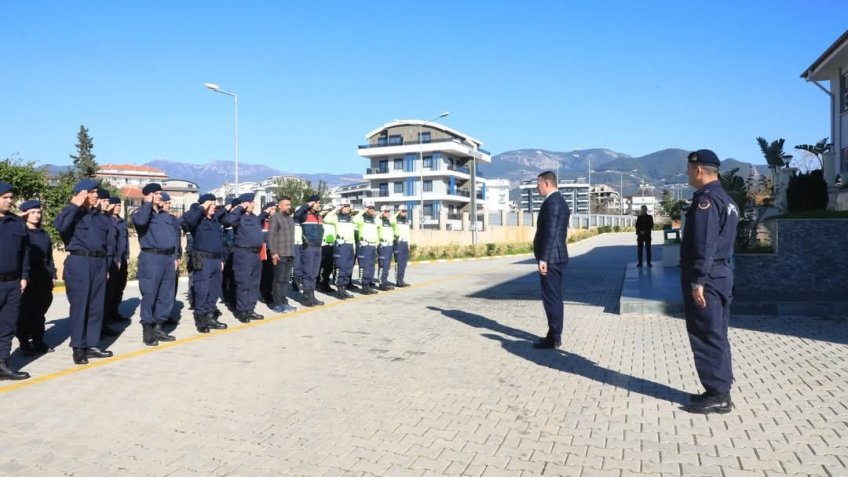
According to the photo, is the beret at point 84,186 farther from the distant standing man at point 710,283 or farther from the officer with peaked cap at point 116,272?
the distant standing man at point 710,283

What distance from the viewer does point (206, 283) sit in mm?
8625

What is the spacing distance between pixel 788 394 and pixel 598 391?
1.54m

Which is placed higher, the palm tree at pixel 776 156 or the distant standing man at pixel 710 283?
the palm tree at pixel 776 156

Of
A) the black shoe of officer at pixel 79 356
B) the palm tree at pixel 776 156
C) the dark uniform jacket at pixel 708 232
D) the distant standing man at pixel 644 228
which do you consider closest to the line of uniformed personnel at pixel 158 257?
the black shoe of officer at pixel 79 356

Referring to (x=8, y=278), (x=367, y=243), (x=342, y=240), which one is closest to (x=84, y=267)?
(x=8, y=278)

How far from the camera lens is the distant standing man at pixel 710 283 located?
4.86m

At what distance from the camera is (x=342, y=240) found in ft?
39.6

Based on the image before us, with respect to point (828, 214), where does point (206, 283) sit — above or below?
below

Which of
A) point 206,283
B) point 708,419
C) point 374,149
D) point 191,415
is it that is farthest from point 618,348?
point 374,149

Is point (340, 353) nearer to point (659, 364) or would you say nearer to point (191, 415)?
point (191, 415)

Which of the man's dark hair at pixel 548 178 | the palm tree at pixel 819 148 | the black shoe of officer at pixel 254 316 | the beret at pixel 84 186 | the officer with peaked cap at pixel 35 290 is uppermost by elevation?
the palm tree at pixel 819 148

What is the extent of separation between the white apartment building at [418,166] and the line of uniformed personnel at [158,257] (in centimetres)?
6336

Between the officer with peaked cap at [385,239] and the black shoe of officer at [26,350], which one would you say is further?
the officer with peaked cap at [385,239]

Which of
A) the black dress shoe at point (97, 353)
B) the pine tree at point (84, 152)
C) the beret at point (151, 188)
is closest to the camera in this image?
the black dress shoe at point (97, 353)
